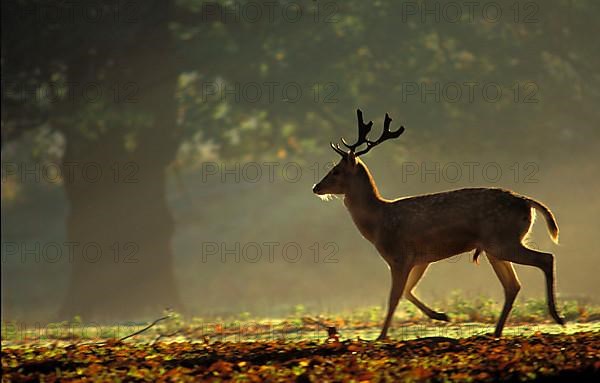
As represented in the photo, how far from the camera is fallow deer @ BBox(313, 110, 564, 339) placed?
11.3 meters

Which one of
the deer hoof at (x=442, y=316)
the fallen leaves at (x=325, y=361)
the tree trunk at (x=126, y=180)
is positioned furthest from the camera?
the tree trunk at (x=126, y=180)

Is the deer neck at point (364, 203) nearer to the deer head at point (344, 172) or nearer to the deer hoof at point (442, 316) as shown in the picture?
the deer head at point (344, 172)

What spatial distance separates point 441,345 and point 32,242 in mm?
38025

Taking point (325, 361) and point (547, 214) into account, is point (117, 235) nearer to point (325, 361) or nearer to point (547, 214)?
point (547, 214)

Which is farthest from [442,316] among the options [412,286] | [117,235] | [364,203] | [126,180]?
[117,235]

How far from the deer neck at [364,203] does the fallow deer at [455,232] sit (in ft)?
0.05

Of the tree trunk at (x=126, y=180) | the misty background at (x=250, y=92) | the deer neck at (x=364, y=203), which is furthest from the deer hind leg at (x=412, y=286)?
the tree trunk at (x=126, y=180)

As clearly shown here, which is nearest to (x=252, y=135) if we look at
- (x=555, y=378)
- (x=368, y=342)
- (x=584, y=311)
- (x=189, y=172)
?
(x=584, y=311)

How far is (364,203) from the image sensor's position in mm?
12617

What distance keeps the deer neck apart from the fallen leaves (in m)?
1.75

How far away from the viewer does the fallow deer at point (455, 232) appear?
37.1 ft

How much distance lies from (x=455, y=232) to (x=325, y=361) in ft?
9.25

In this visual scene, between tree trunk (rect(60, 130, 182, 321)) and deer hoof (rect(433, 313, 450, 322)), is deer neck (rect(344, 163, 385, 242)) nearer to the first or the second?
deer hoof (rect(433, 313, 450, 322))

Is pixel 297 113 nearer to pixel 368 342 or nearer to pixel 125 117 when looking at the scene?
pixel 125 117
